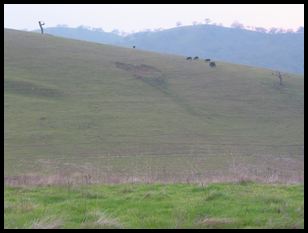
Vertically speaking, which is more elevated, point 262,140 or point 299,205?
point 299,205

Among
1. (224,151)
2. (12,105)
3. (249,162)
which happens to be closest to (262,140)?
(224,151)

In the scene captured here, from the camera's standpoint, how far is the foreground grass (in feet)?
34.7

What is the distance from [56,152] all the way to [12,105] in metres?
13.8

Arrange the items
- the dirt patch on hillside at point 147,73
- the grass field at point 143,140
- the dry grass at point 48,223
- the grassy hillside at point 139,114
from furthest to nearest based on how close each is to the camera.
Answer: the dirt patch on hillside at point 147,73 → the grassy hillside at point 139,114 → the grass field at point 143,140 → the dry grass at point 48,223

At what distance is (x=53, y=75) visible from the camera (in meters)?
62.5

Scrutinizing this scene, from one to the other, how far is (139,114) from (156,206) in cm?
3762

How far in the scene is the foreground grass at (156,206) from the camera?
10.6 meters

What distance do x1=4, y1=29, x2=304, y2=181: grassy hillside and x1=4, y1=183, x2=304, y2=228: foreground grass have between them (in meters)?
5.92

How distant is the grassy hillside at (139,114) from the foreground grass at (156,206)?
592 centimetres

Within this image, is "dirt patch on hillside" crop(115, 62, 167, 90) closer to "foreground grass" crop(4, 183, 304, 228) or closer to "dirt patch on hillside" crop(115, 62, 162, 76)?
"dirt patch on hillside" crop(115, 62, 162, 76)

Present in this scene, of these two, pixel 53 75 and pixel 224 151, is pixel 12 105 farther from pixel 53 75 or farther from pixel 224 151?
pixel 224 151

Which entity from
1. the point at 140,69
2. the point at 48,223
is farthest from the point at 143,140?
the point at 48,223

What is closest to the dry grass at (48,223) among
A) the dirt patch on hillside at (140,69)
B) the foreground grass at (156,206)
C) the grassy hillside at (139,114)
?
the foreground grass at (156,206)

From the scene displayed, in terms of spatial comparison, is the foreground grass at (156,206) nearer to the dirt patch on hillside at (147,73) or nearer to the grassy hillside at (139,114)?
the grassy hillside at (139,114)
